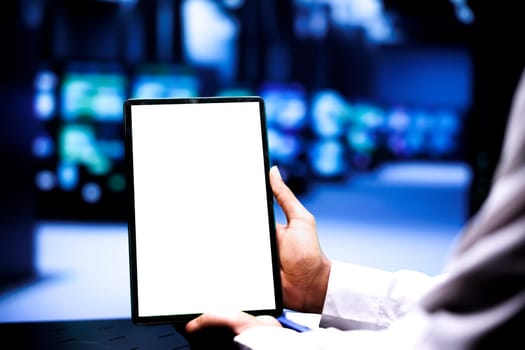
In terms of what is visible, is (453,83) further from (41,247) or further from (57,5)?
(41,247)

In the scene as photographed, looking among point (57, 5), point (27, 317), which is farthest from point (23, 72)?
point (57, 5)

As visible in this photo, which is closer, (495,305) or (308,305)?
(495,305)

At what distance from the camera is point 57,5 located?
1075 cm

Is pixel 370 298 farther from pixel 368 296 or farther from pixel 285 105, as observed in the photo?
pixel 285 105

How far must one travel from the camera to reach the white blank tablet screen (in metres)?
0.99

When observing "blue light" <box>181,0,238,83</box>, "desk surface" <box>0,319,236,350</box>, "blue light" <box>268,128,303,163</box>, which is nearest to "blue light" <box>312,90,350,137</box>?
"blue light" <box>268,128,303,163</box>

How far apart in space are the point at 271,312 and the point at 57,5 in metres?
10.7

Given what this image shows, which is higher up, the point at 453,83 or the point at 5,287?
the point at 453,83

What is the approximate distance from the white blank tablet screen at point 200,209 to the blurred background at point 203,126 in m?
2.99

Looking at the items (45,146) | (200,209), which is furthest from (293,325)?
(45,146)

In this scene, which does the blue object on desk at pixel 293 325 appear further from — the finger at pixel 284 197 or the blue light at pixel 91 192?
the blue light at pixel 91 192

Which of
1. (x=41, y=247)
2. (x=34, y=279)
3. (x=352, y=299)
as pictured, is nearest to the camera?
(x=352, y=299)

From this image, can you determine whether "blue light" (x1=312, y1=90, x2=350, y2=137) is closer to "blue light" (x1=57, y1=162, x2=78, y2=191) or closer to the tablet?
"blue light" (x1=57, y1=162, x2=78, y2=191)

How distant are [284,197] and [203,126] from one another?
18cm
